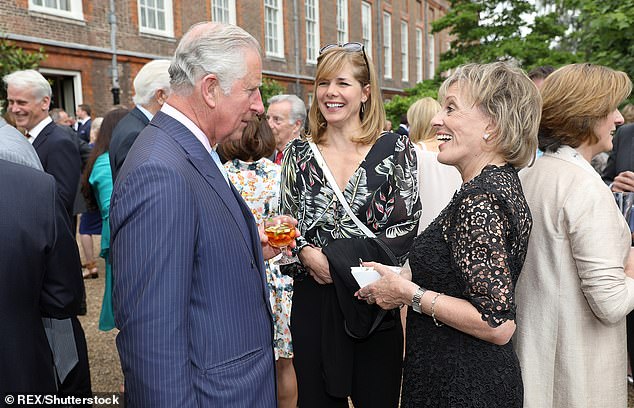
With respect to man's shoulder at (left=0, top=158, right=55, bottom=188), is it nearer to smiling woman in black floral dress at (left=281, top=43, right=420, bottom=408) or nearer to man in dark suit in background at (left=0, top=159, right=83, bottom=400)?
man in dark suit in background at (left=0, top=159, right=83, bottom=400)

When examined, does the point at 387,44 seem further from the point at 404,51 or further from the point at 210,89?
the point at 210,89

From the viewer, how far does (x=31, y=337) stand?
206cm

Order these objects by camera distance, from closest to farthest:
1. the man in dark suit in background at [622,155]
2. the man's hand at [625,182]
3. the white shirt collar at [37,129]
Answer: the man's hand at [625,182] → the man in dark suit in background at [622,155] → the white shirt collar at [37,129]

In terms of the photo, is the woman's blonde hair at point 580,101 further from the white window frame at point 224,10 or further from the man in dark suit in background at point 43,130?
the white window frame at point 224,10

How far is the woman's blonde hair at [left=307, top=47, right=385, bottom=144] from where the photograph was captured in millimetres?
2652

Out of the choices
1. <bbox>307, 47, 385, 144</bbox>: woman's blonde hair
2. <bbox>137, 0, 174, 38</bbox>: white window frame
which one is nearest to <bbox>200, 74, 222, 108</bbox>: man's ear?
<bbox>307, 47, 385, 144</bbox>: woman's blonde hair

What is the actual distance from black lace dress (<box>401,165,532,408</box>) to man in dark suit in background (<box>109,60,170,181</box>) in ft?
8.28

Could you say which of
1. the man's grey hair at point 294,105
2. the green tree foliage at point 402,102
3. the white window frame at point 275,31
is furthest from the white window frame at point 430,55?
the man's grey hair at point 294,105

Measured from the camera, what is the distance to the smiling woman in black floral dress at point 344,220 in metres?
2.40

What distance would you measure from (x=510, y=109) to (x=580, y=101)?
0.41m

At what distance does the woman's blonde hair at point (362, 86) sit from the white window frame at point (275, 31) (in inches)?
663

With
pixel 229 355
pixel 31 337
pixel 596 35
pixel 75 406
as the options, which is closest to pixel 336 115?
pixel 229 355

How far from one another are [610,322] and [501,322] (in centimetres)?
61

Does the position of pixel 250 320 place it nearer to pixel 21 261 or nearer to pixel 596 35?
pixel 21 261
